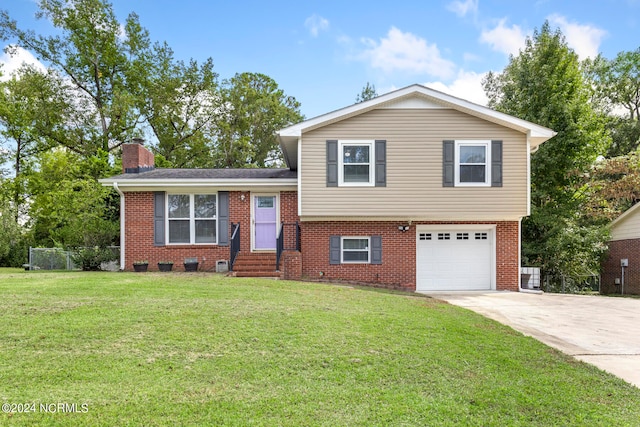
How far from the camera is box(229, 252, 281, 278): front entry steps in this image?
11703 millimetres

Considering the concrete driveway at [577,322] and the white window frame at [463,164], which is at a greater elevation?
the white window frame at [463,164]

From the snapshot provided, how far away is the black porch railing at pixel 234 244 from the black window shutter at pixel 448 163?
21.3ft

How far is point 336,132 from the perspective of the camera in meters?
12.7

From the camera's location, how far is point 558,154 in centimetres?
1762

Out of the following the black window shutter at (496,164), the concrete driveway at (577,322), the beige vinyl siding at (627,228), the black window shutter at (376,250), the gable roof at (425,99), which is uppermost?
the gable roof at (425,99)

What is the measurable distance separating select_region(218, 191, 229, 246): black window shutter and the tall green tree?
12.0 m

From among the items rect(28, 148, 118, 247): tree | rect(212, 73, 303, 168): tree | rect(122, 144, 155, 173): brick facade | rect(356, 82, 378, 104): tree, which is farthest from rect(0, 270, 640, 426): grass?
rect(356, 82, 378, 104): tree

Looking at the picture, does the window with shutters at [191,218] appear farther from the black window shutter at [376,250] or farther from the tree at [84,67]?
the tree at [84,67]

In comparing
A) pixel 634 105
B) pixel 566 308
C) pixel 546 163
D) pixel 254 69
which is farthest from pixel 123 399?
pixel 634 105

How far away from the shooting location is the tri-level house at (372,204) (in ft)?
41.5

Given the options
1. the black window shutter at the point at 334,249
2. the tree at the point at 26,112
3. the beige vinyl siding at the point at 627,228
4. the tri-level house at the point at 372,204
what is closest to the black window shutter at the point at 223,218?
the tri-level house at the point at 372,204

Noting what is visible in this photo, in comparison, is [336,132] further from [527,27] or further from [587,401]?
[527,27]

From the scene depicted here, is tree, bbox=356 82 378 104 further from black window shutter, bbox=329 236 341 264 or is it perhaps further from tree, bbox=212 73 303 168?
black window shutter, bbox=329 236 341 264

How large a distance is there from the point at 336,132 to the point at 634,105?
84.8ft
